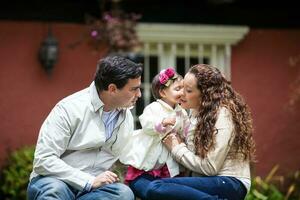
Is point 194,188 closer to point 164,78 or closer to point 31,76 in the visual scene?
point 164,78

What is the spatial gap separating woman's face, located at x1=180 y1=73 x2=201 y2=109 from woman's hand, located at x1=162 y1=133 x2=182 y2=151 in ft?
0.66

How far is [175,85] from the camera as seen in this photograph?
543 cm

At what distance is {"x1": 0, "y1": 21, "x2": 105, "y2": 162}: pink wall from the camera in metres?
9.31

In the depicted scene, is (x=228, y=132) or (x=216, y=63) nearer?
(x=228, y=132)

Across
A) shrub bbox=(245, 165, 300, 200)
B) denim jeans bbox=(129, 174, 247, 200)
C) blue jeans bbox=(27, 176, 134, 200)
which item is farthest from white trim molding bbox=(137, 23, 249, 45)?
blue jeans bbox=(27, 176, 134, 200)

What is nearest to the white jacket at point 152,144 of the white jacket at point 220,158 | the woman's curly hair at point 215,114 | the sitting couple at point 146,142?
the sitting couple at point 146,142

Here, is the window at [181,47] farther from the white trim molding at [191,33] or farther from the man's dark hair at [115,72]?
the man's dark hair at [115,72]

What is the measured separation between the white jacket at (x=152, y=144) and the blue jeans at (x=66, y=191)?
340mm

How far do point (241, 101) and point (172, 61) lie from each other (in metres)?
4.52

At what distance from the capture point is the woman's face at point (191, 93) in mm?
5270

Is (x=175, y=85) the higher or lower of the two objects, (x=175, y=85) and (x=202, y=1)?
the lower

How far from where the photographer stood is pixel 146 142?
5371mm

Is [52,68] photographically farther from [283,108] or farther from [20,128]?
[283,108]

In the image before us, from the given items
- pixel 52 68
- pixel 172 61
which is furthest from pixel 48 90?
pixel 172 61
